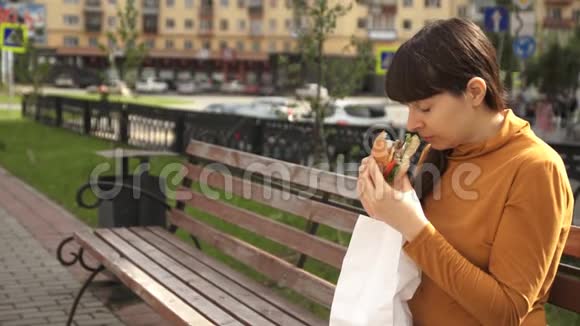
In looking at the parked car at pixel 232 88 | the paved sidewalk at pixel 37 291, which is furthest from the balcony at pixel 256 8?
the paved sidewalk at pixel 37 291

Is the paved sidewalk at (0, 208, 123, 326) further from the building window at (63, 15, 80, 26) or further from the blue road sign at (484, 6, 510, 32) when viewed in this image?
the building window at (63, 15, 80, 26)

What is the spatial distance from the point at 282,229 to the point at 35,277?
8.71ft

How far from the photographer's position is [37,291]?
5758mm

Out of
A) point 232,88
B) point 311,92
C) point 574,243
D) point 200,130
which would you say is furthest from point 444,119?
point 232,88

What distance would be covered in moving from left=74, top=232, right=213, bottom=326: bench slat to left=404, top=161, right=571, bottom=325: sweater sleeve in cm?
170

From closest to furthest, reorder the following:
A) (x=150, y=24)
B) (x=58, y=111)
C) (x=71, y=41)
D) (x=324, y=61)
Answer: (x=324, y=61) → (x=58, y=111) → (x=71, y=41) → (x=150, y=24)

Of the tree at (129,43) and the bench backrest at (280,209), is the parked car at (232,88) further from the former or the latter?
the bench backrest at (280,209)

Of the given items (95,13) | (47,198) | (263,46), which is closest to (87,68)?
(95,13)

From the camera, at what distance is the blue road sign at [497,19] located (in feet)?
40.8

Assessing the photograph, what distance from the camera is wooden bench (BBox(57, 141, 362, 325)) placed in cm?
376

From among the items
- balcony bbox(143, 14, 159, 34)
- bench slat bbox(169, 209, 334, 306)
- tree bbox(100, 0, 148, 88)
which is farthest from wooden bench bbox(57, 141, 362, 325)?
balcony bbox(143, 14, 159, 34)

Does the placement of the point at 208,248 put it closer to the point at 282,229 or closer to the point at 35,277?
the point at 35,277

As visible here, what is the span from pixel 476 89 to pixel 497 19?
10.8m

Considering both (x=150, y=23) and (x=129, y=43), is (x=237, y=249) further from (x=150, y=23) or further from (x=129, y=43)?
(x=150, y=23)
